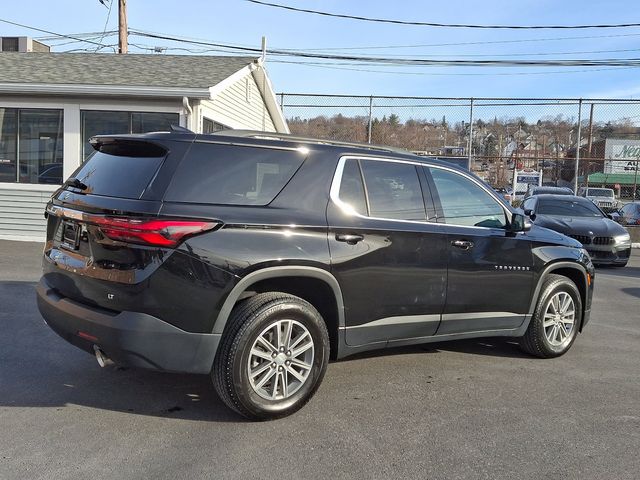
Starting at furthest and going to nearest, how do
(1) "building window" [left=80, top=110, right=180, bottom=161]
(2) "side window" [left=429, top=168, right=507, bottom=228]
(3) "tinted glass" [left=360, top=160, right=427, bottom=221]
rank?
(1) "building window" [left=80, top=110, right=180, bottom=161] < (2) "side window" [left=429, top=168, right=507, bottom=228] < (3) "tinted glass" [left=360, top=160, right=427, bottom=221]

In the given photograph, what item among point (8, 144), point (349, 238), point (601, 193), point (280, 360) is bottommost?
point (280, 360)

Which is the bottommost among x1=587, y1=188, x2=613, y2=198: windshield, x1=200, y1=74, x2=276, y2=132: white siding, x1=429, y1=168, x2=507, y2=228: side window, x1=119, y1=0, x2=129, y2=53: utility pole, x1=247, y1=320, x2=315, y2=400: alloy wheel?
x1=247, y1=320, x2=315, y2=400: alloy wheel

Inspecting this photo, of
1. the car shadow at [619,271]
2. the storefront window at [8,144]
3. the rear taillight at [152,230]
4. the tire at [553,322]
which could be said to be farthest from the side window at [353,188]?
the storefront window at [8,144]

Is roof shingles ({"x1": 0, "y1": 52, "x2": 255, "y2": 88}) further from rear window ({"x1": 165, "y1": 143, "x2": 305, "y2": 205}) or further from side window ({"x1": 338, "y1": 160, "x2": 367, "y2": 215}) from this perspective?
rear window ({"x1": 165, "y1": 143, "x2": 305, "y2": 205})

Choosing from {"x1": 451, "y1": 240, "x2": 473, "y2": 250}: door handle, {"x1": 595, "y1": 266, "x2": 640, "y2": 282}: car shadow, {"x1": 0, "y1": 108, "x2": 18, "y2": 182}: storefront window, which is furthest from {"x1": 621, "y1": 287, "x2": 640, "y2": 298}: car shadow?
{"x1": 0, "y1": 108, "x2": 18, "y2": 182}: storefront window

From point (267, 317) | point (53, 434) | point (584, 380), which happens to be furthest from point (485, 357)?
point (53, 434)

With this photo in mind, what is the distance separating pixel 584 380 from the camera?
4.86m

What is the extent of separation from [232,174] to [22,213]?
33.2 feet

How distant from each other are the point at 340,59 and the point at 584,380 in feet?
62.8

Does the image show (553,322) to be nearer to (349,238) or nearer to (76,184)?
(349,238)

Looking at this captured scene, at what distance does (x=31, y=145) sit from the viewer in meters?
12.1

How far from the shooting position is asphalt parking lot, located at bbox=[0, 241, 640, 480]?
3.25 meters

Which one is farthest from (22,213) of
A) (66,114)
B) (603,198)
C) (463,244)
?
(603,198)

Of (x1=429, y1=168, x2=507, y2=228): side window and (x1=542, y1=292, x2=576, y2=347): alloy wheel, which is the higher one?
(x1=429, y1=168, x2=507, y2=228): side window
